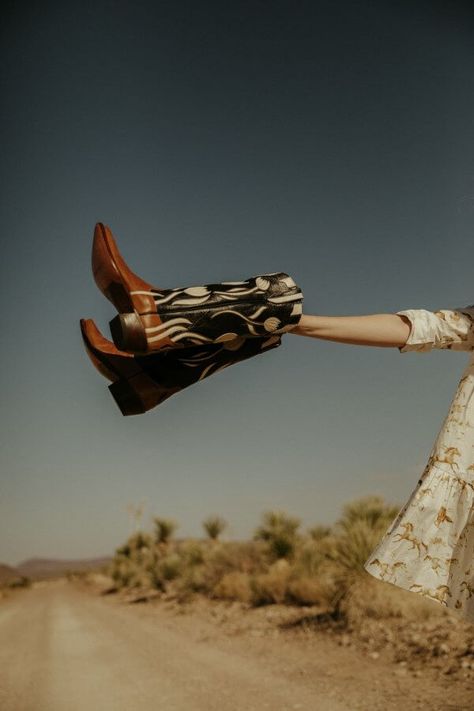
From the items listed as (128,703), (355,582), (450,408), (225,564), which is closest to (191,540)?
(225,564)

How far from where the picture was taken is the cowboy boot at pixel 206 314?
3.99 ft

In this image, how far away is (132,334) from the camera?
120cm

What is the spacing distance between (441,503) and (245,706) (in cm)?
357

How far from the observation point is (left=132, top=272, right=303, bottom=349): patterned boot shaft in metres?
1.24

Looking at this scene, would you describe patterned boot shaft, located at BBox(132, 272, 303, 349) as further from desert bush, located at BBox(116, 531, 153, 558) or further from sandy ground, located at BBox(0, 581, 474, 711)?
desert bush, located at BBox(116, 531, 153, 558)

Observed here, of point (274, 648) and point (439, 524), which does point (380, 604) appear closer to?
point (274, 648)

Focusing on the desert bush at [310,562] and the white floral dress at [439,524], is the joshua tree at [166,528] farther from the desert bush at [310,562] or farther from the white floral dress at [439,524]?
the white floral dress at [439,524]

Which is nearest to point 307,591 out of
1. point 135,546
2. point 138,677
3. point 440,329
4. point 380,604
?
point 380,604

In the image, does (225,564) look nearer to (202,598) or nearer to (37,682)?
(202,598)

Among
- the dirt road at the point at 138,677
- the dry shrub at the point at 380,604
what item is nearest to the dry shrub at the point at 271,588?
the dirt road at the point at 138,677

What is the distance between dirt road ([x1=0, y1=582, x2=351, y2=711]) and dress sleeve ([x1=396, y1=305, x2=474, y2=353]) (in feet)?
11.8

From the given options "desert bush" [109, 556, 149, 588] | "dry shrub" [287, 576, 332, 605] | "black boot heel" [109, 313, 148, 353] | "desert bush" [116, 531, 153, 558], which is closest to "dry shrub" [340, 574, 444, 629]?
"dry shrub" [287, 576, 332, 605]

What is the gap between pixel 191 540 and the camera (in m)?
17.0

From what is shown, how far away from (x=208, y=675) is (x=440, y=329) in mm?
5074
